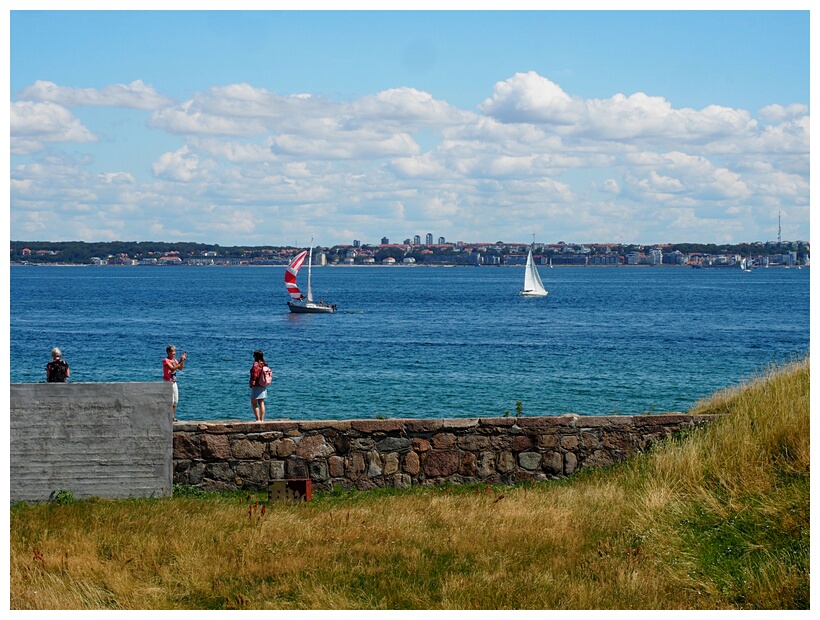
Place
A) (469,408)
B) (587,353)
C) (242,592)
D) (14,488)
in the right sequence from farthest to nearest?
(587,353) → (469,408) → (14,488) → (242,592)

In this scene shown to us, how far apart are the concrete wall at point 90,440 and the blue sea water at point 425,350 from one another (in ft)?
63.6

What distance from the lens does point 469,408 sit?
33750 millimetres

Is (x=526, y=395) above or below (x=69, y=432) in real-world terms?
below

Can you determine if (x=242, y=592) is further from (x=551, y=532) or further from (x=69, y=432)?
(x=69, y=432)

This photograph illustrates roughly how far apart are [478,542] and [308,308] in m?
81.1

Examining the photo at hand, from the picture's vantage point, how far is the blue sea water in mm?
35969

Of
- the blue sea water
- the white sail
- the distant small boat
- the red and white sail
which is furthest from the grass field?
the white sail

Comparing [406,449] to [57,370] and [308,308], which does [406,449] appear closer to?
[57,370]

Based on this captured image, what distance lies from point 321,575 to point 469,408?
25.3 meters

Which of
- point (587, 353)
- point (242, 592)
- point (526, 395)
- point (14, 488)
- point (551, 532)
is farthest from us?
point (587, 353)

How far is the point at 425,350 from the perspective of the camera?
183 feet

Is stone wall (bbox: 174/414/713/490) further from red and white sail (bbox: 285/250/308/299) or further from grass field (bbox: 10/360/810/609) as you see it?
red and white sail (bbox: 285/250/308/299)

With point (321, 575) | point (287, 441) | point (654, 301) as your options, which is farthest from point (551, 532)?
point (654, 301)

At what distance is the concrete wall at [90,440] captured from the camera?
1133 cm
